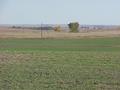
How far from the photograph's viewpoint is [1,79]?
42.2 ft

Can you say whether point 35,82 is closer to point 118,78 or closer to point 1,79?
point 1,79

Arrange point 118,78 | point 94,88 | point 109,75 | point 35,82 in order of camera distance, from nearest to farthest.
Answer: point 94,88, point 35,82, point 118,78, point 109,75

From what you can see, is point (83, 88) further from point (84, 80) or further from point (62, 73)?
point (62, 73)

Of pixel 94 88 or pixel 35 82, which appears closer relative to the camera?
pixel 94 88

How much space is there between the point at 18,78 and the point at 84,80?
108 inches

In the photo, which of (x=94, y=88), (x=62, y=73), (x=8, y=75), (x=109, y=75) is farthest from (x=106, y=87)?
(x=8, y=75)

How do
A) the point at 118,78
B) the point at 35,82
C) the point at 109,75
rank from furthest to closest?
1. the point at 109,75
2. the point at 118,78
3. the point at 35,82

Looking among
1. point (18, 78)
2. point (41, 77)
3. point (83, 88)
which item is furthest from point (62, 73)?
point (83, 88)

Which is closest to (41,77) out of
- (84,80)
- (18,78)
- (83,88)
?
(18,78)

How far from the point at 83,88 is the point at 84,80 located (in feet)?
5.11

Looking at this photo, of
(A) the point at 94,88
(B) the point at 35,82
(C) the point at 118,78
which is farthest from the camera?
(C) the point at 118,78

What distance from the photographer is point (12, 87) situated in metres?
11.1

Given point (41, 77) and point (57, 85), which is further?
point (41, 77)

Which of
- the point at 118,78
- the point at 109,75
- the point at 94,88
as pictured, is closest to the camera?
the point at 94,88
